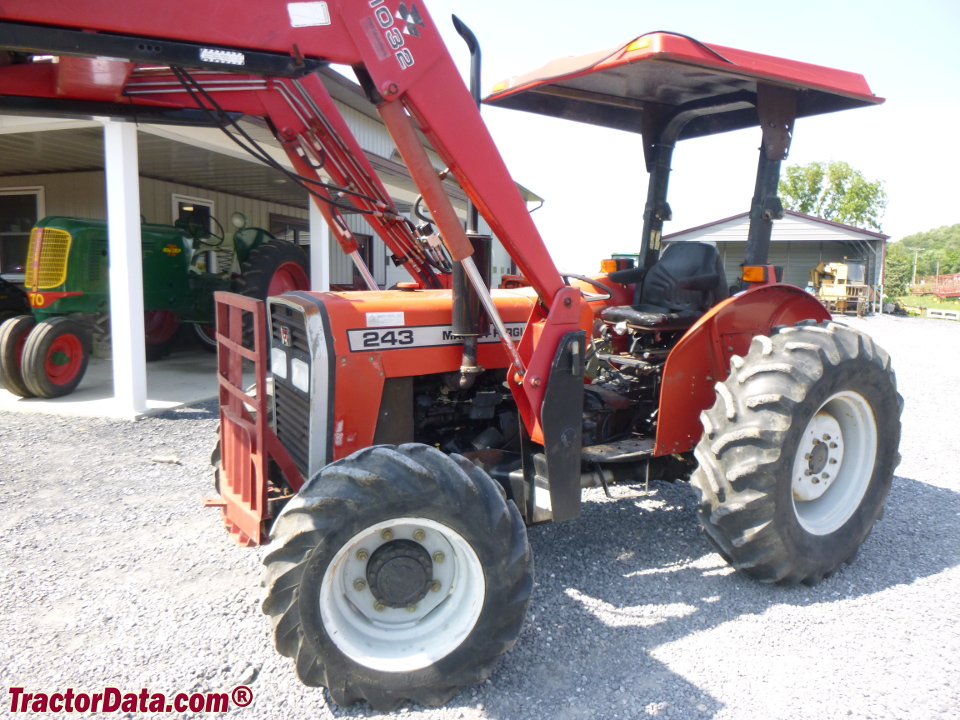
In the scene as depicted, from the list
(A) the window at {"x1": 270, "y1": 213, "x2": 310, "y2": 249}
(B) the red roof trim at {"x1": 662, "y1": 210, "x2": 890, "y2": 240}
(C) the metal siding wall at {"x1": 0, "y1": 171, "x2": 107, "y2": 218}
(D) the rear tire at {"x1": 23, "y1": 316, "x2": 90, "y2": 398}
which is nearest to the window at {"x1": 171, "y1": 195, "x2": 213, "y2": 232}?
(C) the metal siding wall at {"x1": 0, "y1": 171, "x2": 107, "y2": 218}

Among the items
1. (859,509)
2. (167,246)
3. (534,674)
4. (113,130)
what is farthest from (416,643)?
(167,246)

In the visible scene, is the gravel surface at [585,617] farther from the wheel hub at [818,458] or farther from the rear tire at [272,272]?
the rear tire at [272,272]

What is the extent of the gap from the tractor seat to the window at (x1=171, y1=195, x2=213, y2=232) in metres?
9.82

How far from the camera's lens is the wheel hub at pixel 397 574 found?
2422 mm

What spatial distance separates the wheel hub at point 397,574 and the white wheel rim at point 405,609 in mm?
41

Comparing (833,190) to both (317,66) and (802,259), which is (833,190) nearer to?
(802,259)

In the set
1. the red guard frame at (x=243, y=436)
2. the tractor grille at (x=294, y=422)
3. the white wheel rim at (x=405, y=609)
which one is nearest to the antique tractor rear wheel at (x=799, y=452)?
the white wheel rim at (x=405, y=609)

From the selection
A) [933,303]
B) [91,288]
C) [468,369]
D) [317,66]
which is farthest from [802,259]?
[317,66]

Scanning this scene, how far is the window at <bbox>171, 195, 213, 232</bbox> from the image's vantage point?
12008 mm

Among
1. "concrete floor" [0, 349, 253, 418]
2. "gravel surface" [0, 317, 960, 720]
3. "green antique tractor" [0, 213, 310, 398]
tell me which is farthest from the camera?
"green antique tractor" [0, 213, 310, 398]

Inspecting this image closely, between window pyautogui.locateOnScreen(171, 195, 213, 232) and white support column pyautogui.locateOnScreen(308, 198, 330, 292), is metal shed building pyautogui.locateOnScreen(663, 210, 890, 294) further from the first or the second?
white support column pyautogui.locateOnScreen(308, 198, 330, 292)

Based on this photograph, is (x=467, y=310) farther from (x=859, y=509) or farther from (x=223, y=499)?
(x=859, y=509)

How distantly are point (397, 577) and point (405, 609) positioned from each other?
0.50 ft

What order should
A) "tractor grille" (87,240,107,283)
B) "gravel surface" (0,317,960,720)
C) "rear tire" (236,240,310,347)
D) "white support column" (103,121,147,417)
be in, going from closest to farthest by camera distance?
"gravel surface" (0,317,960,720) → "white support column" (103,121,147,417) → "rear tire" (236,240,310,347) → "tractor grille" (87,240,107,283)
